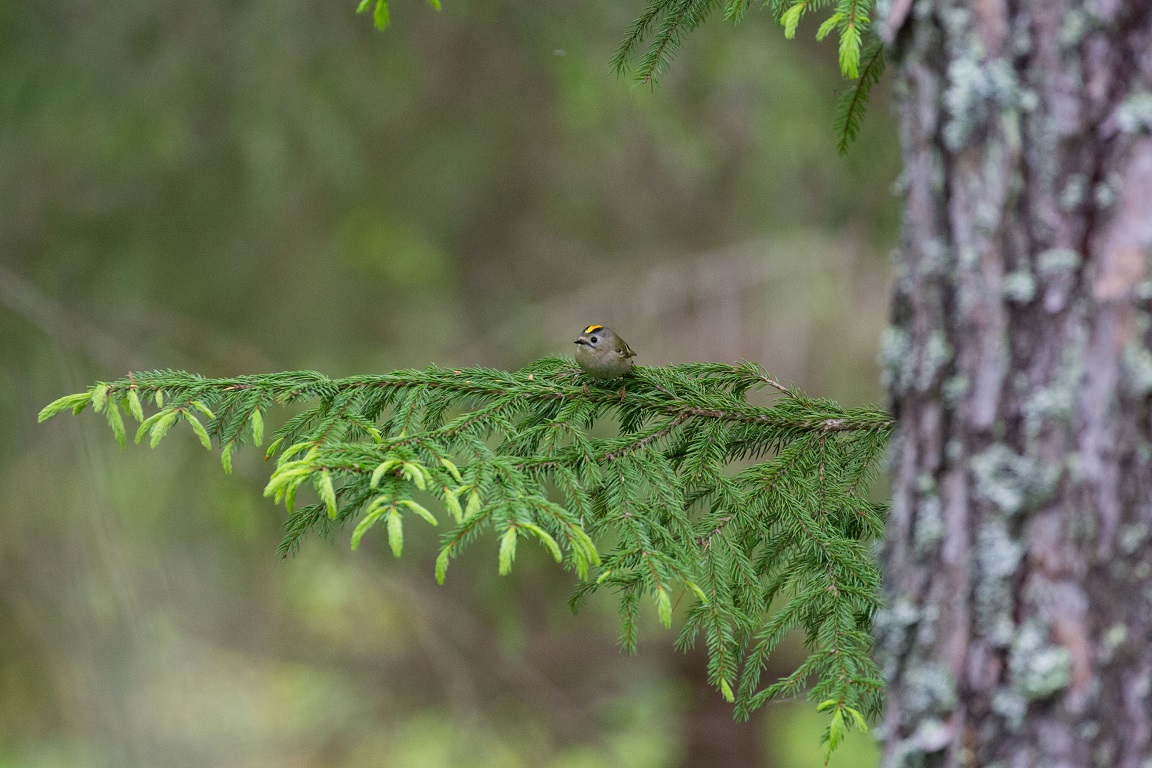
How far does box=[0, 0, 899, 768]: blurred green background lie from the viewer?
164 inches

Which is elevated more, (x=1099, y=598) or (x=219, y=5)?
(x=219, y=5)

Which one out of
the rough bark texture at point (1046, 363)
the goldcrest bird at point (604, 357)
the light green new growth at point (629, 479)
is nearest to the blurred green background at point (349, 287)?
the goldcrest bird at point (604, 357)

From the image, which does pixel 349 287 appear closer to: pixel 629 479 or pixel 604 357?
pixel 604 357

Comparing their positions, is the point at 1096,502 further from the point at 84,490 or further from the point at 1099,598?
the point at 84,490

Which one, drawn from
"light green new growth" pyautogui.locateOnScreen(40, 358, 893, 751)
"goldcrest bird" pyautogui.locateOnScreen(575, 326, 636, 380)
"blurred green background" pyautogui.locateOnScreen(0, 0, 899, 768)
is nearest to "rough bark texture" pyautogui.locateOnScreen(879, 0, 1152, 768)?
"light green new growth" pyautogui.locateOnScreen(40, 358, 893, 751)

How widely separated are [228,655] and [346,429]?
17.0 ft

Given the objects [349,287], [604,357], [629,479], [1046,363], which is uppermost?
[349,287]

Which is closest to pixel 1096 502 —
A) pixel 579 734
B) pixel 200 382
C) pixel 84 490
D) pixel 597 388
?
pixel 597 388

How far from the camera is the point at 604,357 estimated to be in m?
2.40

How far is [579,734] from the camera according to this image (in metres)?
5.50

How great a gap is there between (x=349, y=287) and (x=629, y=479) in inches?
185

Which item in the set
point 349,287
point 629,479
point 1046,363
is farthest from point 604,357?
point 349,287

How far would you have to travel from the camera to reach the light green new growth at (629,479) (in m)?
1.74

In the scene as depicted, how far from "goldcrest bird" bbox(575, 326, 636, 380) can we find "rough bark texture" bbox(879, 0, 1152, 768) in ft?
3.47
